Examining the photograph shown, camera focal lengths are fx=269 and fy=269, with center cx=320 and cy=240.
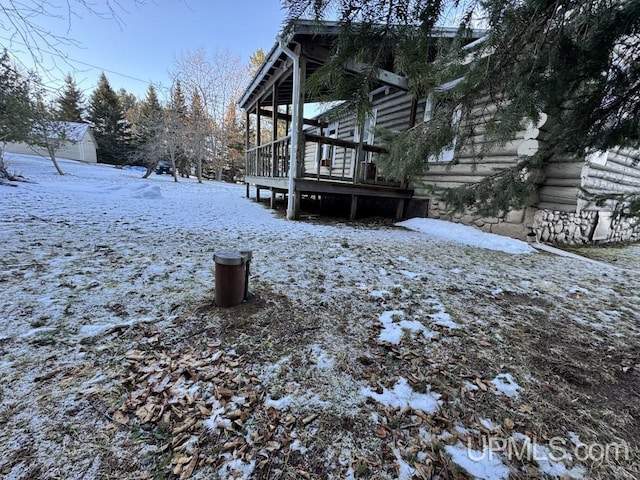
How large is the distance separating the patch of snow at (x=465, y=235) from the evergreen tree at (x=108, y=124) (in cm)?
2941

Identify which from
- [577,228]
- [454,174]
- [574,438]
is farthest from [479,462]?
[577,228]

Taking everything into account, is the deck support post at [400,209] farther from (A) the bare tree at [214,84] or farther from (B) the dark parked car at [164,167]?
(B) the dark parked car at [164,167]

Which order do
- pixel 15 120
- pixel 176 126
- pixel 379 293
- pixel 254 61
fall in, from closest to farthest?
pixel 379 293 < pixel 15 120 < pixel 176 126 < pixel 254 61

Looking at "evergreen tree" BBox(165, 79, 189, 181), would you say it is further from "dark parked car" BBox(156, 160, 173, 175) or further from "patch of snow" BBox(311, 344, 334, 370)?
"patch of snow" BBox(311, 344, 334, 370)

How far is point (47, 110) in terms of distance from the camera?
10.6m

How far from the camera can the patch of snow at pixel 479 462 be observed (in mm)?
1109

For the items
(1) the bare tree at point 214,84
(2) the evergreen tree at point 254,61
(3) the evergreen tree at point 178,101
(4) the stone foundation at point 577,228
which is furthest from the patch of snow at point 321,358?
(2) the evergreen tree at point 254,61

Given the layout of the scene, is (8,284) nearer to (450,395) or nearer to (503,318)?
(450,395)

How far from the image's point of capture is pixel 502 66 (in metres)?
1.85

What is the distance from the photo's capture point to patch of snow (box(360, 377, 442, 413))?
1.44m

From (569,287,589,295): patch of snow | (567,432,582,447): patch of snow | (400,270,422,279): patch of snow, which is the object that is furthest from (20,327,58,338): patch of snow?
(569,287,589,295): patch of snow

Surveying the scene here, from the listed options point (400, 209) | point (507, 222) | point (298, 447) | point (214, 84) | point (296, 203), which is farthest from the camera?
point (214, 84)

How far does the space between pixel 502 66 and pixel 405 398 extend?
224 centimetres

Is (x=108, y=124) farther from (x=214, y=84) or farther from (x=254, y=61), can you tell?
(x=254, y=61)
